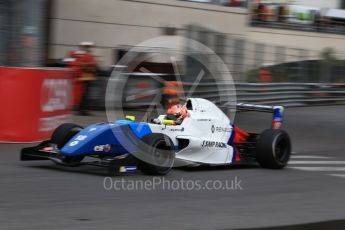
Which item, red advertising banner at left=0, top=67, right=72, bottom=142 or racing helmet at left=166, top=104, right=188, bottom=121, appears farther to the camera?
red advertising banner at left=0, top=67, right=72, bottom=142

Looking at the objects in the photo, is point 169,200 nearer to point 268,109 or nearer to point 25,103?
point 268,109

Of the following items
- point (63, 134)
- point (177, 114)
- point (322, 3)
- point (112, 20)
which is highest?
point (322, 3)

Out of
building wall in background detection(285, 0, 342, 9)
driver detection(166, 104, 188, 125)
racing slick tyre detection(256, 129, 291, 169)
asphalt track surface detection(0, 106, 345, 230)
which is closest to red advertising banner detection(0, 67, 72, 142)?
asphalt track surface detection(0, 106, 345, 230)

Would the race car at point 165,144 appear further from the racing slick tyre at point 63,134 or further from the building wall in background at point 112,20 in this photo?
the building wall in background at point 112,20

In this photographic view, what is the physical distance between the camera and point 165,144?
869 cm

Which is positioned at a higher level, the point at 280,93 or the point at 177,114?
the point at 177,114

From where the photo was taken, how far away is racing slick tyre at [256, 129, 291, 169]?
1000 centimetres

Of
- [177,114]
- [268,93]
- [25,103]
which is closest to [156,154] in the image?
[177,114]

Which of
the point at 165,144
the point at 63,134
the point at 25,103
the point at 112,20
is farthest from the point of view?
the point at 112,20

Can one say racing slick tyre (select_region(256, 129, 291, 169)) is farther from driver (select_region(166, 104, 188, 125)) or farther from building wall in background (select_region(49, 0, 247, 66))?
building wall in background (select_region(49, 0, 247, 66))

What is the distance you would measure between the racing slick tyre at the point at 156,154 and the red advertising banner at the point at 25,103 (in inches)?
136

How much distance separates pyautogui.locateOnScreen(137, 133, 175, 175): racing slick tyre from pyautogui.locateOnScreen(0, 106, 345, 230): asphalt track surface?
0.42 feet

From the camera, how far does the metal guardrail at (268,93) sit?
17.1 m

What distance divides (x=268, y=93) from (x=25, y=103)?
11973mm
